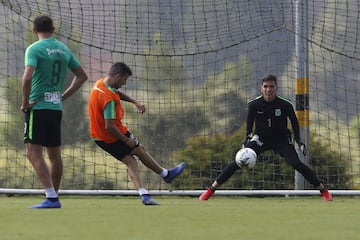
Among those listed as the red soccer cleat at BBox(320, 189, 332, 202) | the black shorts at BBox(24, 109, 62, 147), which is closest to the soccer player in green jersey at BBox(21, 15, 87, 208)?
the black shorts at BBox(24, 109, 62, 147)

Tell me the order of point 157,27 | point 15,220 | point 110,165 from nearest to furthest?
point 15,220 < point 157,27 < point 110,165

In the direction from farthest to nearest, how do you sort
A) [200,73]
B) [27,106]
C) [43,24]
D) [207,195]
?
[200,73] < [207,195] < [43,24] < [27,106]

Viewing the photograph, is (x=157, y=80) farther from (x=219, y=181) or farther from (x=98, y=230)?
(x=98, y=230)

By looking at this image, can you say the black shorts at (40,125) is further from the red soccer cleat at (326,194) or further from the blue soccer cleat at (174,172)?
the red soccer cleat at (326,194)

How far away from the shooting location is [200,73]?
1399cm

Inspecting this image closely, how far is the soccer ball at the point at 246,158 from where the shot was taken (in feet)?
38.0

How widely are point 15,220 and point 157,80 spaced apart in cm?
606

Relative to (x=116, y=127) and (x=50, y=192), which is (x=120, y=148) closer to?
(x=116, y=127)

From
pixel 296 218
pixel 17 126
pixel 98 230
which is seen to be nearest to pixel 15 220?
pixel 98 230

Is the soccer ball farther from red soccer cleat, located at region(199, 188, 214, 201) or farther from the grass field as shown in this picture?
the grass field

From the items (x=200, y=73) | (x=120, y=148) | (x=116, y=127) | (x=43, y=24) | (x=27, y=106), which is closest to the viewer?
(x=27, y=106)

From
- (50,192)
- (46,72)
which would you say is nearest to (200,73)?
(46,72)

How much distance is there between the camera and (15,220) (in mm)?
7945

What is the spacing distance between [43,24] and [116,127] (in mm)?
1623
